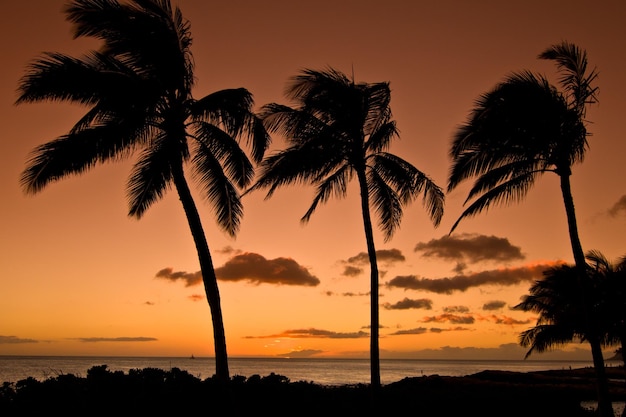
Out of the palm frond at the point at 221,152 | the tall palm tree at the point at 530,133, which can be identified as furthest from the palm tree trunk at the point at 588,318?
the palm frond at the point at 221,152

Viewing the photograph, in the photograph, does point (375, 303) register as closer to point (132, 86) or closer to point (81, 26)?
point (132, 86)

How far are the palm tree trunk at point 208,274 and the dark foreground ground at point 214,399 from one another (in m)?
0.70

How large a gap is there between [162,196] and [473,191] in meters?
9.38

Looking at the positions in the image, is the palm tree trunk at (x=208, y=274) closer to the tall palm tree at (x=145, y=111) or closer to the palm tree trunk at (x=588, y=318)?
the tall palm tree at (x=145, y=111)

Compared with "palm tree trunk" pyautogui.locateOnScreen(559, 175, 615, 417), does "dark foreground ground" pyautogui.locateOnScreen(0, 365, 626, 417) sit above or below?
below

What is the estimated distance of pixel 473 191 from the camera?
17797mm

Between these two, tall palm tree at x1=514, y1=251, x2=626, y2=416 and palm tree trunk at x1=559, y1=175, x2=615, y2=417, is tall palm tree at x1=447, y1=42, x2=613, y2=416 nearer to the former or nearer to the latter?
palm tree trunk at x1=559, y1=175, x2=615, y2=417

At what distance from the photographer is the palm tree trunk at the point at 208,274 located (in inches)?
590

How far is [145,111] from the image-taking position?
15.4 m

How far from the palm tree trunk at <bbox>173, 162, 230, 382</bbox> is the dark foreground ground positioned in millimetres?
701

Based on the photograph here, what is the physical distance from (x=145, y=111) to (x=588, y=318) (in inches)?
497

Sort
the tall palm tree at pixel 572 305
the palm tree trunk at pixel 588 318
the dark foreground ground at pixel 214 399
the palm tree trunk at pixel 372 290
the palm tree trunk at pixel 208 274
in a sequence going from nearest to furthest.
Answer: the dark foreground ground at pixel 214 399
the palm tree trunk at pixel 588 318
the palm tree trunk at pixel 208 274
the palm tree trunk at pixel 372 290
the tall palm tree at pixel 572 305

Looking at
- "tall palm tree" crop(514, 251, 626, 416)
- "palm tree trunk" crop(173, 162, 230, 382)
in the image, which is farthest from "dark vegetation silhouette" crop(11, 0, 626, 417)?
"tall palm tree" crop(514, 251, 626, 416)

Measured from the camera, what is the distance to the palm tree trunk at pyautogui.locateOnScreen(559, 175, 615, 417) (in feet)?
46.8
